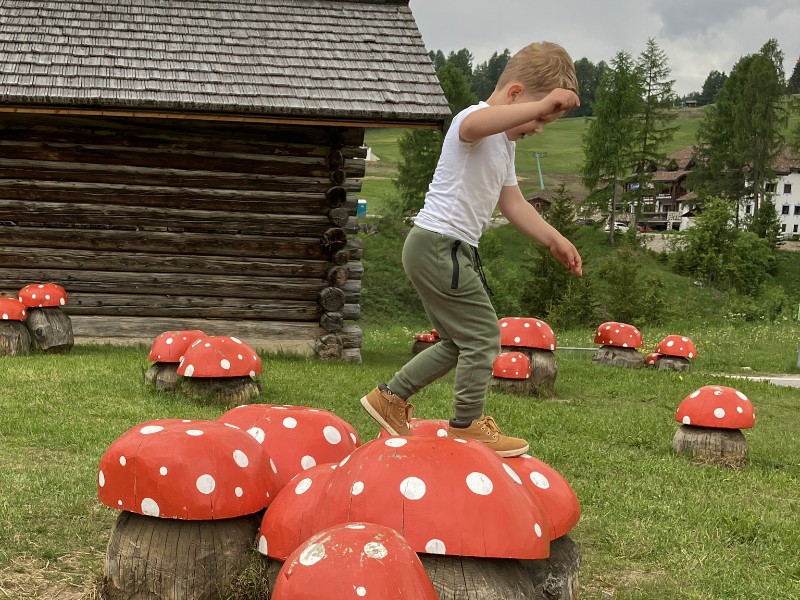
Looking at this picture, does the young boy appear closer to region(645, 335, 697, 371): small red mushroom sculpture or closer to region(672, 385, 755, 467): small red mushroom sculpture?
region(672, 385, 755, 467): small red mushroom sculpture

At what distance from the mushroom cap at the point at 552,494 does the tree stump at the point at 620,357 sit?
31.8 feet

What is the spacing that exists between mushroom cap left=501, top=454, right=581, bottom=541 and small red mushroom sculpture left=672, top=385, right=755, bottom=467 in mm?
3831

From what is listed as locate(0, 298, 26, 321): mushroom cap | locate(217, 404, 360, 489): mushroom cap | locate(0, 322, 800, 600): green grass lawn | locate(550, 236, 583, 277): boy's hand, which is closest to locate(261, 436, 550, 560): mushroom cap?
locate(217, 404, 360, 489): mushroom cap

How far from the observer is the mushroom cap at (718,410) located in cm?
695

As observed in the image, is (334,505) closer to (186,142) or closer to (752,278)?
(186,142)

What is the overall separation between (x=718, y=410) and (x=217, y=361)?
13.8ft

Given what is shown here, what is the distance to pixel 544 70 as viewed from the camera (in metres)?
3.89

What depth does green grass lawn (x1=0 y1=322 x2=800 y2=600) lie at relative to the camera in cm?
415

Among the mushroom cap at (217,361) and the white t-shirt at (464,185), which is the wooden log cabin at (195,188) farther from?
the white t-shirt at (464,185)

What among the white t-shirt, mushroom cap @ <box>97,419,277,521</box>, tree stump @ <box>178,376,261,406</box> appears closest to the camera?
mushroom cap @ <box>97,419,277,521</box>

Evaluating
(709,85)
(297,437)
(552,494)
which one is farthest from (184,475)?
(709,85)

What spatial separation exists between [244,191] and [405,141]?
1446 inches

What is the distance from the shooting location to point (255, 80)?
11773 mm

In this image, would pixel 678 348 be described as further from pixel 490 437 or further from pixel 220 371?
pixel 490 437
